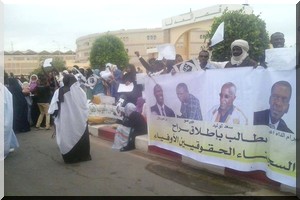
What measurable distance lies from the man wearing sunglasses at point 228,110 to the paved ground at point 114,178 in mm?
835

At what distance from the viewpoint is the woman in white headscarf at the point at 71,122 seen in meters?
6.62

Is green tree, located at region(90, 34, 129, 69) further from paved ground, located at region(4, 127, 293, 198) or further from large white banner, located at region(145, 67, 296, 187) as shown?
large white banner, located at region(145, 67, 296, 187)

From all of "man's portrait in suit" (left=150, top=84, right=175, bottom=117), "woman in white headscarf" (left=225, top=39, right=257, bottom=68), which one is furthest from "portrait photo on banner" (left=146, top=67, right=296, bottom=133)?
"woman in white headscarf" (left=225, top=39, right=257, bottom=68)

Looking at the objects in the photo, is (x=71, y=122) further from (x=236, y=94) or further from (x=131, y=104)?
(x=236, y=94)

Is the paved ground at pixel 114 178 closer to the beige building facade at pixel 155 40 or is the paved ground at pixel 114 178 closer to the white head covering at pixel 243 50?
the white head covering at pixel 243 50

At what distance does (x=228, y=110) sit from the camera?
5.02 meters

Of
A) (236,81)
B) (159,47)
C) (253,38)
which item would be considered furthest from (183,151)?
(253,38)

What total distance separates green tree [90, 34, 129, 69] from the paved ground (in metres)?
35.1

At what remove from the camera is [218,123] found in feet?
16.9

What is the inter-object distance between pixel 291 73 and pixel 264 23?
32.2 ft

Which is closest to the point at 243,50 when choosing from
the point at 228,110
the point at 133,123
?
the point at 228,110

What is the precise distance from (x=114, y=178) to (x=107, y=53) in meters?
38.1

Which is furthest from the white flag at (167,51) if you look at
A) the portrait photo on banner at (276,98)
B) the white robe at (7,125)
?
the white robe at (7,125)

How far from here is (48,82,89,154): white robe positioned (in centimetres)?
662
